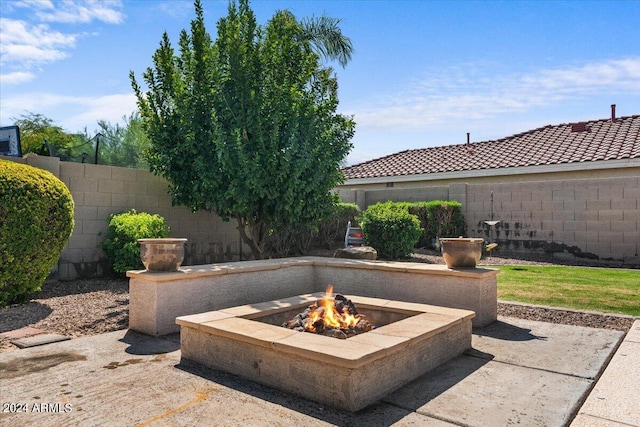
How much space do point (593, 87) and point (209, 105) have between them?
36.7 feet

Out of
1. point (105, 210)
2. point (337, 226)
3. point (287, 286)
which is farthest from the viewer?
point (337, 226)

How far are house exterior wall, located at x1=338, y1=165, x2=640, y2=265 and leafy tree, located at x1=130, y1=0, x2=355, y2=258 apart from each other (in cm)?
665

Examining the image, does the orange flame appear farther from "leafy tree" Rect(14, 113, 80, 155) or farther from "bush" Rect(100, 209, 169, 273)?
"leafy tree" Rect(14, 113, 80, 155)

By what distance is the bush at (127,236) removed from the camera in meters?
7.94

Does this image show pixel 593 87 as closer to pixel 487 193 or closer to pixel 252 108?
pixel 487 193

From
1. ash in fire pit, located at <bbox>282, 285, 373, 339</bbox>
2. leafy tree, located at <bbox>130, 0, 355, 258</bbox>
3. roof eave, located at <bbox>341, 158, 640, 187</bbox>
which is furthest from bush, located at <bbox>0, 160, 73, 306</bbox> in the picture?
roof eave, located at <bbox>341, 158, 640, 187</bbox>

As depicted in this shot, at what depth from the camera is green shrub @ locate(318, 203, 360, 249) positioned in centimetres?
1245

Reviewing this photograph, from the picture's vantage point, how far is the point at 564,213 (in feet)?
39.2

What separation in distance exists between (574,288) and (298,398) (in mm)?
6279

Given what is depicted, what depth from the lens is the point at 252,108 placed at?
766 centimetres

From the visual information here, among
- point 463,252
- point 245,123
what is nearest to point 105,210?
point 245,123

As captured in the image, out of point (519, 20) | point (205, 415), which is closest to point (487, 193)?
point (519, 20)

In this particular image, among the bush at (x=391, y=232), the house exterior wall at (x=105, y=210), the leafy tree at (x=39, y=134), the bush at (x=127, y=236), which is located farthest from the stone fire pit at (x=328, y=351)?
the leafy tree at (x=39, y=134)

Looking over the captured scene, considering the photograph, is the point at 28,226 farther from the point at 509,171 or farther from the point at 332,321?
the point at 509,171
